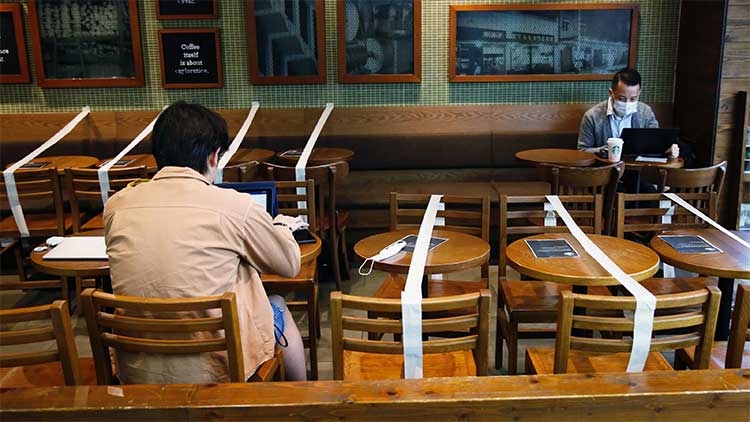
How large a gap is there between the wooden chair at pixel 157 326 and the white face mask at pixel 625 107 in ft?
12.9

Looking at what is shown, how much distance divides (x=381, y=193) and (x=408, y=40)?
1.41m

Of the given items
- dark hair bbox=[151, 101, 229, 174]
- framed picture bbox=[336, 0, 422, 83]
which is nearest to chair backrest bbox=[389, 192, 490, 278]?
dark hair bbox=[151, 101, 229, 174]

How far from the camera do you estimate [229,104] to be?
6027 mm

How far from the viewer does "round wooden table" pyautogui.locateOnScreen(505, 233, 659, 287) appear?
2.62 m

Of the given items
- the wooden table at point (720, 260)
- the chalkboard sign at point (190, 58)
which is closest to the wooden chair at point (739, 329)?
the wooden table at point (720, 260)

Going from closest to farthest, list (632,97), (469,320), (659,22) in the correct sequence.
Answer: (469,320)
(632,97)
(659,22)

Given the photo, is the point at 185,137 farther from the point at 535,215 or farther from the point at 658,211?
the point at 658,211

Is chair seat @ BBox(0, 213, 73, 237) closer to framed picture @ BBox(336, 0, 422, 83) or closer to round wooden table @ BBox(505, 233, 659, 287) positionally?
framed picture @ BBox(336, 0, 422, 83)

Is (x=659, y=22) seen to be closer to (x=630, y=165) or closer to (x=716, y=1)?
(x=716, y=1)

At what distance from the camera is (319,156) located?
17.1ft

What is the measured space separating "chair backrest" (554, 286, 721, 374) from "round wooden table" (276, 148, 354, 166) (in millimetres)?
3113

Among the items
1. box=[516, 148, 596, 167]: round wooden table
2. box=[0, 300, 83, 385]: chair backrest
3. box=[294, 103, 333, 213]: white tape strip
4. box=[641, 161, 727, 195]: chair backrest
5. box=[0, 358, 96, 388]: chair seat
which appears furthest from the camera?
box=[516, 148, 596, 167]: round wooden table

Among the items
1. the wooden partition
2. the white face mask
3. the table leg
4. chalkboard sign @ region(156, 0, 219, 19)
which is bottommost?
the table leg

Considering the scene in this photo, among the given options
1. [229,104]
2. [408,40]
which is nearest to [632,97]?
[408,40]
